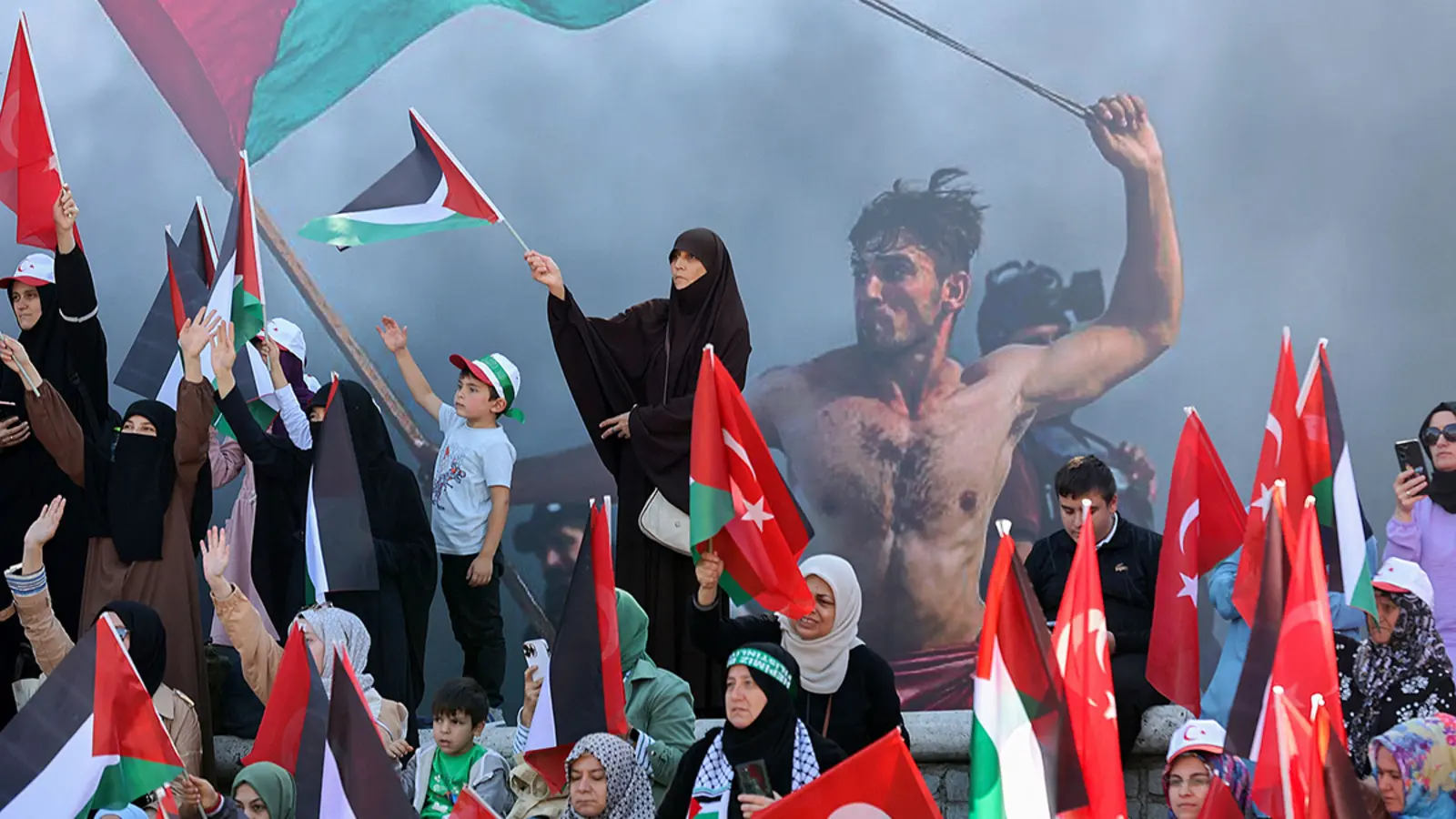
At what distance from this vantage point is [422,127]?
834 cm

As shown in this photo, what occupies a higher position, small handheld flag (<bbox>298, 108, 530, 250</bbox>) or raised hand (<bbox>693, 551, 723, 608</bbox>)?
small handheld flag (<bbox>298, 108, 530, 250</bbox>)

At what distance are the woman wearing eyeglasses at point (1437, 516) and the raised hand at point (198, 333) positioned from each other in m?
3.88

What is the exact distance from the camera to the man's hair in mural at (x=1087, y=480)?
7.01m

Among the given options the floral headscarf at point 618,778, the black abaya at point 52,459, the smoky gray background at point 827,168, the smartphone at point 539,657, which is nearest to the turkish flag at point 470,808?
the floral headscarf at point 618,778

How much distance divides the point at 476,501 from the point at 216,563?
113 cm

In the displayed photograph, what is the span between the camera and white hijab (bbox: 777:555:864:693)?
6672mm

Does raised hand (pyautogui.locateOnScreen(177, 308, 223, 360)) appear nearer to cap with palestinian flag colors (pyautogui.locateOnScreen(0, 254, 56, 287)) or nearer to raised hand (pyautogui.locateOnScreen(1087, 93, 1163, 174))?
cap with palestinian flag colors (pyautogui.locateOnScreen(0, 254, 56, 287))

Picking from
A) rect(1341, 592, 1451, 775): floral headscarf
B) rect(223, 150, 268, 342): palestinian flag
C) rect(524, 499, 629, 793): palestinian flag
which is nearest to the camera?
rect(1341, 592, 1451, 775): floral headscarf

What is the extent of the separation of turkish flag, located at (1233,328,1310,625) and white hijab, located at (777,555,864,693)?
1.12 metres

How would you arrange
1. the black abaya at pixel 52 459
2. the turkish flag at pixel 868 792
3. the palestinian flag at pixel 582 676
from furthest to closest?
the black abaya at pixel 52 459, the palestinian flag at pixel 582 676, the turkish flag at pixel 868 792

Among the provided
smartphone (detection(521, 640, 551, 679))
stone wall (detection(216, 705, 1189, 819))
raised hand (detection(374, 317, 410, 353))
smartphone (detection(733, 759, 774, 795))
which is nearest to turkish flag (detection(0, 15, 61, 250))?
raised hand (detection(374, 317, 410, 353))

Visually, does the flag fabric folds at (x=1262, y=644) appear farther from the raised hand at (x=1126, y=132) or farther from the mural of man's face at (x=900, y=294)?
the raised hand at (x=1126, y=132)

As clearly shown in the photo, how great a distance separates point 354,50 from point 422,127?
271 centimetres

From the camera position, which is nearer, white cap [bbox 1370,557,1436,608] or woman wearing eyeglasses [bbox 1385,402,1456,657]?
white cap [bbox 1370,557,1436,608]
